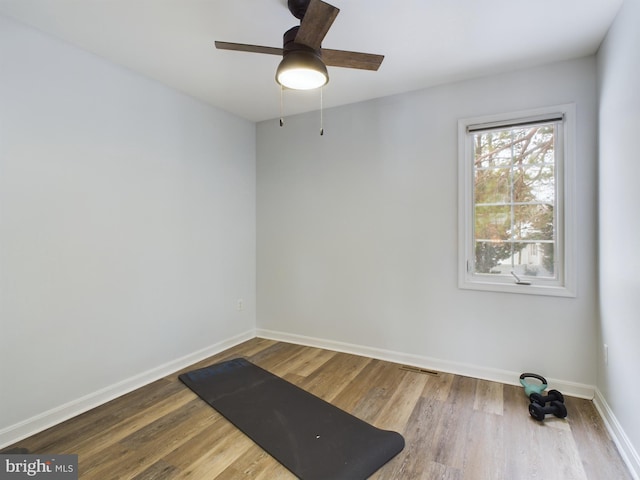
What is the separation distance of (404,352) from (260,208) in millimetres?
2225

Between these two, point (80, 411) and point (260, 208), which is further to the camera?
point (260, 208)

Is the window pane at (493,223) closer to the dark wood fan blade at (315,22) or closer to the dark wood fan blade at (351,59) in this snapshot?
the dark wood fan blade at (351,59)

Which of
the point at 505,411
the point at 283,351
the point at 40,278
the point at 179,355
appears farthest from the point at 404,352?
the point at 40,278

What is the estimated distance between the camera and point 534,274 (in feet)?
8.77

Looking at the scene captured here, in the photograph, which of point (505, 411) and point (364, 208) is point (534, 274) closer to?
point (505, 411)

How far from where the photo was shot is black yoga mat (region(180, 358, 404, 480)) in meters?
1.77

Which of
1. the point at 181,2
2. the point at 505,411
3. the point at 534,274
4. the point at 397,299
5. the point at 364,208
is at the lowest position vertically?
the point at 505,411

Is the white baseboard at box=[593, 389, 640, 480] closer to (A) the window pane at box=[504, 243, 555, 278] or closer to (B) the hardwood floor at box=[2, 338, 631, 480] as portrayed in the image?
(B) the hardwood floor at box=[2, 338, 631, 480]

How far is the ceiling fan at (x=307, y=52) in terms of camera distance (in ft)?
5.04

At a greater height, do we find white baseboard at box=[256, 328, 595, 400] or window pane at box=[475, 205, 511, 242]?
window pane at box=[475, 205, 511, 242]

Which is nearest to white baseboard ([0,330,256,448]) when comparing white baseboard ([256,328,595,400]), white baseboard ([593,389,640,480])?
white baseboard ([256,328,595,400])

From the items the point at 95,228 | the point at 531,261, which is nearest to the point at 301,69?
the point at 95,228

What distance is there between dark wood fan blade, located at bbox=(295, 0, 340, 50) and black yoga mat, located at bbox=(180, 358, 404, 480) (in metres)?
2.20

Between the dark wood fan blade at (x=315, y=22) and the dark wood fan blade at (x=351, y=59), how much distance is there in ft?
0.43
